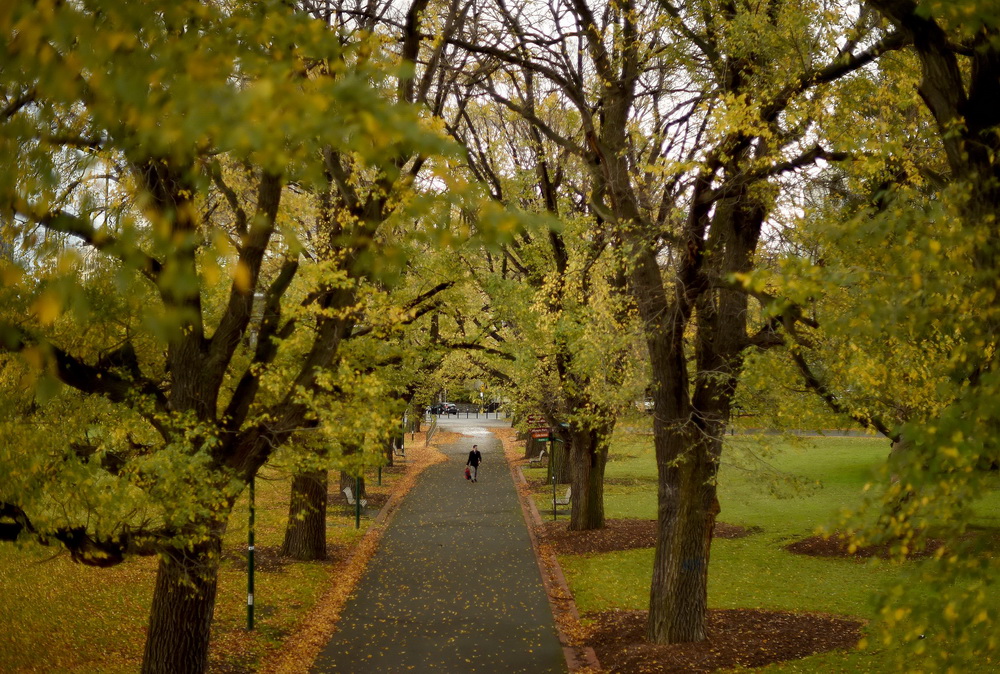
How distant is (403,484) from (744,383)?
24.0 m

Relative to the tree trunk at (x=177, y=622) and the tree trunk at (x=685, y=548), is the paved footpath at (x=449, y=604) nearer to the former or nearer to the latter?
the tree trunk at (x=685, y=548)

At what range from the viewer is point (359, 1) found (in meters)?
12.4

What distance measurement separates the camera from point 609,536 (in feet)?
71.2

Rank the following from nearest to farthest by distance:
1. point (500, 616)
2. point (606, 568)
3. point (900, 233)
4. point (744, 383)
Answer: point (900, 233) → point (744, 383) → point (500, 616) → point (606, 568)

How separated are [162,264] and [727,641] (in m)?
8.78

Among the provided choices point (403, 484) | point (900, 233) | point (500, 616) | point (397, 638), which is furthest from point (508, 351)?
point (403, 484)

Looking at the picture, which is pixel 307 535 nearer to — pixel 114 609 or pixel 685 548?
pixel 114 609

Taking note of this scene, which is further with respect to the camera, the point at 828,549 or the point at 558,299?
the point at 828,549

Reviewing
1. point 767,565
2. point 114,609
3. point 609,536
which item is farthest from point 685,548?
point 609,536

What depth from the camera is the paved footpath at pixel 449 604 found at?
11867mm

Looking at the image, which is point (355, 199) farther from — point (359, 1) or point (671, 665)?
point (671, 665)

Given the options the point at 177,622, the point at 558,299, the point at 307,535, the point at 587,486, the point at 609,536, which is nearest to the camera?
the point at 177,622

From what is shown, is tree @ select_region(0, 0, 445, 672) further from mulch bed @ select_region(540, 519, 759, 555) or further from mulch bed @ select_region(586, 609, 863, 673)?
mulch bed @ select_region(540, 519, 759, 555)

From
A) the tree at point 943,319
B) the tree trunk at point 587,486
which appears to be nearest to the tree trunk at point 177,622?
the tree at point 943,319
